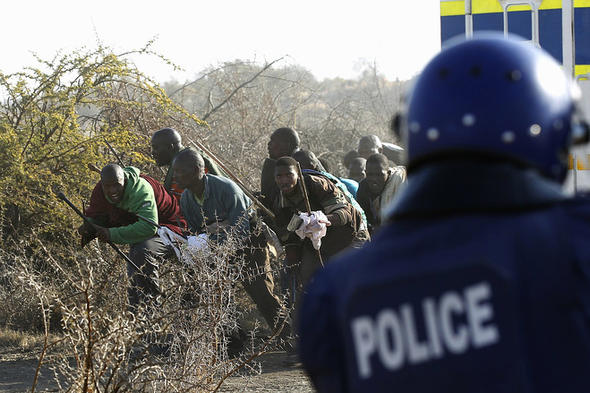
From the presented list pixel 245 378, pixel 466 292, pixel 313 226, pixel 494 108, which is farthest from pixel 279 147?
pixel 466 292

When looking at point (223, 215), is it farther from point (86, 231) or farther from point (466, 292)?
point (466, 292)

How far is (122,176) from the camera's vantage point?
6.86 metres

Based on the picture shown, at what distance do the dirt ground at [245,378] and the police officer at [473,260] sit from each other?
173 inches

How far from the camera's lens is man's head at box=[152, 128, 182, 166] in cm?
756

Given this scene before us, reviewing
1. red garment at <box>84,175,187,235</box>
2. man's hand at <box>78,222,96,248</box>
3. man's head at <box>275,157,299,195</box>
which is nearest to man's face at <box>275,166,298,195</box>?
man's head at <box>275,157,299,195</box>

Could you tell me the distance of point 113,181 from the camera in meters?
6.80

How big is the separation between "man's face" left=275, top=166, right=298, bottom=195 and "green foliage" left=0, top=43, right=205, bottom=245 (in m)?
2.46

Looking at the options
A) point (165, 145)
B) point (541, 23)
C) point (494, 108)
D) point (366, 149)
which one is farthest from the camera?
point (366, 149)

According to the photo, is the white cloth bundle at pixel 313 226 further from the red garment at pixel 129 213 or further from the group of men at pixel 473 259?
the group of men at pixel 473 259

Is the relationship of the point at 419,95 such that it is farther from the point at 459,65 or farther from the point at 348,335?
the point at 348,335

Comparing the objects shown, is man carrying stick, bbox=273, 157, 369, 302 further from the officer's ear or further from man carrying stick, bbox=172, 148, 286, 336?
the officer's ear

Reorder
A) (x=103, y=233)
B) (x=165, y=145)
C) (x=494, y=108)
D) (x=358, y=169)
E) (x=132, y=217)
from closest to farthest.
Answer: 1. (x=494, y=108)
2. (x=103, y=233)
3. (x=132, y=217)
4. (x=165, y=145)
5. (x=358, y=169)

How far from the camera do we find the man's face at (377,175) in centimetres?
745

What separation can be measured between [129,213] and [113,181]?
1.07 feet
